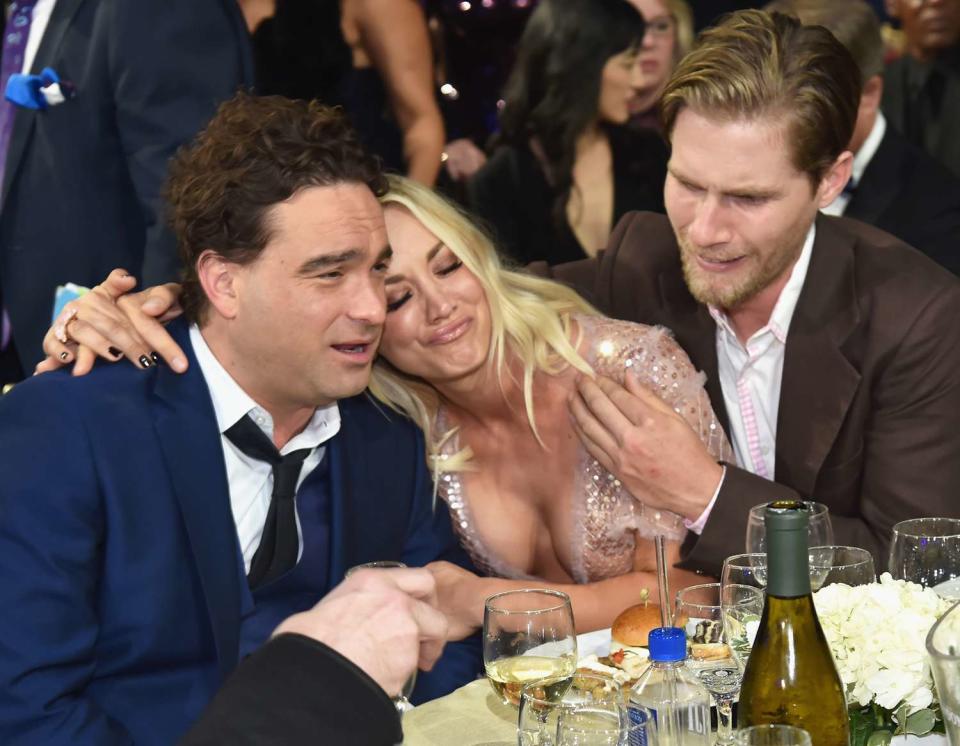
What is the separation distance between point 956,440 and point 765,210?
2.00 feet

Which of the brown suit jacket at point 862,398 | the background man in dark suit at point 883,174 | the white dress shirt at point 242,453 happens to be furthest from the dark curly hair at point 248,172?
the background man in dark suit at point 883,174

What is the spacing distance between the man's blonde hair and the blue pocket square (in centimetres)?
175

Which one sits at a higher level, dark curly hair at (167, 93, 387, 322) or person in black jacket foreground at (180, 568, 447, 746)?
dark curly hair at (167, 93, 387, 322)

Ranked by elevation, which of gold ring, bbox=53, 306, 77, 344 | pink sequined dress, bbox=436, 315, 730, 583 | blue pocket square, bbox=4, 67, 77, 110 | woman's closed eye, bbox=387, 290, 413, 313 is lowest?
pink sequined dress, bbox=436, 315, 730, 583

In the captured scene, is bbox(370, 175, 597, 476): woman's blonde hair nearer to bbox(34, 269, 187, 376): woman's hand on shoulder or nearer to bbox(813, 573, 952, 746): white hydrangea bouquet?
bbox(34, 269, 187, 376): woman's hand on shoulder

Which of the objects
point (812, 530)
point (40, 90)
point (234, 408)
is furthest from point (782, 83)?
point (40, 90)

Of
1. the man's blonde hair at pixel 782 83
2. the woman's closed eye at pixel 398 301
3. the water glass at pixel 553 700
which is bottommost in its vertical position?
the water glass at pixel 553 700

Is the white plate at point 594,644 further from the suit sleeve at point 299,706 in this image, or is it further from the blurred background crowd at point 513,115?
the blurred background crowd at point 513,115

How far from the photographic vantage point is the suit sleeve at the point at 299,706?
1.26m

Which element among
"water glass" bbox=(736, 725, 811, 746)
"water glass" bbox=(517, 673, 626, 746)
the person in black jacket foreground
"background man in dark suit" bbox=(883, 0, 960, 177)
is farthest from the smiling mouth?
"background man in dark suit" bbox=(883, 0, 960, 177)

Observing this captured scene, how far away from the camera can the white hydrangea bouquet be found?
136 centimetres

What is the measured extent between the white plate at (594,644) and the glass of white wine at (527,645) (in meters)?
0.35

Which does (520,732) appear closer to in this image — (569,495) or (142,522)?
(142,522)

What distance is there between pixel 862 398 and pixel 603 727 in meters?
1.39
